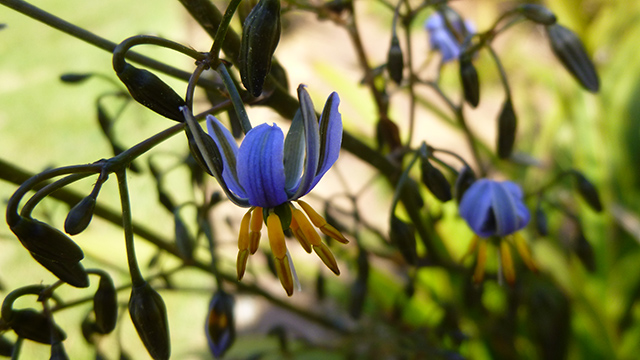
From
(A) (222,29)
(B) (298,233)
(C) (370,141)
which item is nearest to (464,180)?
(B) (298,233)

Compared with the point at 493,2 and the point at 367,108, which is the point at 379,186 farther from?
the point at 493,2

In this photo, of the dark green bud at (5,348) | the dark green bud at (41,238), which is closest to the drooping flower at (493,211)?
the dark green bud at (41,238)

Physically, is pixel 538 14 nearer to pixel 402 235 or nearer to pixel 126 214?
pixel 402 235

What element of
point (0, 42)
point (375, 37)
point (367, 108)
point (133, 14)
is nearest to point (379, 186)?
point (367, 108)

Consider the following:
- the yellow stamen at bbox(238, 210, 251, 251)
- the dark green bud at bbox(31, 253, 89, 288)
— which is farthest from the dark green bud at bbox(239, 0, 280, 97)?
the dark green bud at bbox(31, 253, 89, 288)

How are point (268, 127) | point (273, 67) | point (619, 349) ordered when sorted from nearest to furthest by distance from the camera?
point (268, 127)
point (273, 67)
point (619, 349)

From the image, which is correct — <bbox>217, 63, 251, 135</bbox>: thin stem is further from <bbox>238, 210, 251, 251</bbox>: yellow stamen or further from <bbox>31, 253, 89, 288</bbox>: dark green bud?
<bbox>31, 253, 89, 288</bbox>: dark green bud

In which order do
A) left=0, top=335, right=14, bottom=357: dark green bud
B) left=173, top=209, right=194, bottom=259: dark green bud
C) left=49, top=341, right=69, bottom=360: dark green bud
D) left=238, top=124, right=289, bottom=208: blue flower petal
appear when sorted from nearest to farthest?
left=238, top=124, right=289, bottom=208: blue flower petal → left=49, top=341, right=69, bottom=360: dark green bud → left=0, top=335, right=14, bottom=357: dark green bud → left=173, top=209, right=194, bottom=259: dark green bud
